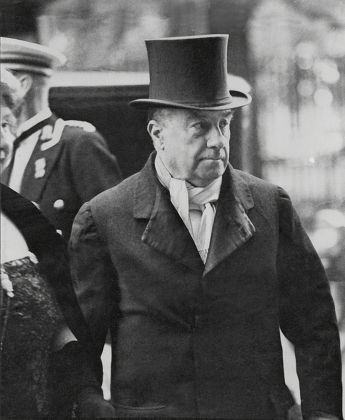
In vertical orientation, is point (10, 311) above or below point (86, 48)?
below

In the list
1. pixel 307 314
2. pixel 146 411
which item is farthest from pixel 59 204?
pixel 307 314

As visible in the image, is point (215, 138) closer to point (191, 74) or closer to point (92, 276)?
point (191, 74)

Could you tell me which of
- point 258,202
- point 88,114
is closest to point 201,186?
point 258,202

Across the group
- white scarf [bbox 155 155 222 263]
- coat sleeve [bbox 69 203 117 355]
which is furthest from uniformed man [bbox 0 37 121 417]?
white scarf [bbox 155 155 222 263]

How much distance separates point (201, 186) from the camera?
7.20 ft

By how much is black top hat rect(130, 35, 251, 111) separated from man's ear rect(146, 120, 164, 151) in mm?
71

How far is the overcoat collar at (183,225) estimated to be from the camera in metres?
2.17

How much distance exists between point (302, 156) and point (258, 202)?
11.3 inches

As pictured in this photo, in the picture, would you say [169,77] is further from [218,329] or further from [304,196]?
[218,329]

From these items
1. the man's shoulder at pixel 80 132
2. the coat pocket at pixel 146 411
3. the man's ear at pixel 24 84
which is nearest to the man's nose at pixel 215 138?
the man's shoulder at pixel 80 132

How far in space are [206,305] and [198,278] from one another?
4.1 inches

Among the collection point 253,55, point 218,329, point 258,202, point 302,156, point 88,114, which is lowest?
point 218,329

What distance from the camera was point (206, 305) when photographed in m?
2.18

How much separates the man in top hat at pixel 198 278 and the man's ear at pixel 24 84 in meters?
0.48
